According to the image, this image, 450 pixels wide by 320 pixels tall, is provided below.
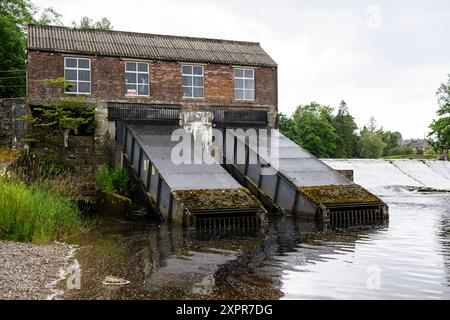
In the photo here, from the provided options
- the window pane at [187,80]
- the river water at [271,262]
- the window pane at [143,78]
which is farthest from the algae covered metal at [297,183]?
the window pane at [143,78]

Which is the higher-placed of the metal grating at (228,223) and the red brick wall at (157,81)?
the red brick wall at (157,81)

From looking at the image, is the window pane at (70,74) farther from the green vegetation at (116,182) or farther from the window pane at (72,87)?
the green vegetation at (116,182)

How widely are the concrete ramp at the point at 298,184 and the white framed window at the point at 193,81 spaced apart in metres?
3.53

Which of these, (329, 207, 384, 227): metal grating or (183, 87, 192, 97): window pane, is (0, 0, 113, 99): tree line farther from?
(329, 207, 384, 227): metal grating

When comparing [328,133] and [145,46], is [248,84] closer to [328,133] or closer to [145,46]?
[145,46]

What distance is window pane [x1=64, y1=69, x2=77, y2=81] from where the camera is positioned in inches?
886

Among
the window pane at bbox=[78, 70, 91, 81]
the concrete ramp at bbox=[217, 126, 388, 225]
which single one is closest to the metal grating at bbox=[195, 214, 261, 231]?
the concrete ramp at bbox=[217, 126, 388, 225]

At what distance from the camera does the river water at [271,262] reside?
687cm

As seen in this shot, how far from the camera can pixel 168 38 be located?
2611 cm

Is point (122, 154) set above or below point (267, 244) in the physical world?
above

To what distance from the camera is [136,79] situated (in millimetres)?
23641

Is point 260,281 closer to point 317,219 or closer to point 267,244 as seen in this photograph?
point 267,244

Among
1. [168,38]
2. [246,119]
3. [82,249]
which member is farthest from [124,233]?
[168,38]

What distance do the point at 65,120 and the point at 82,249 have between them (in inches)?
451
